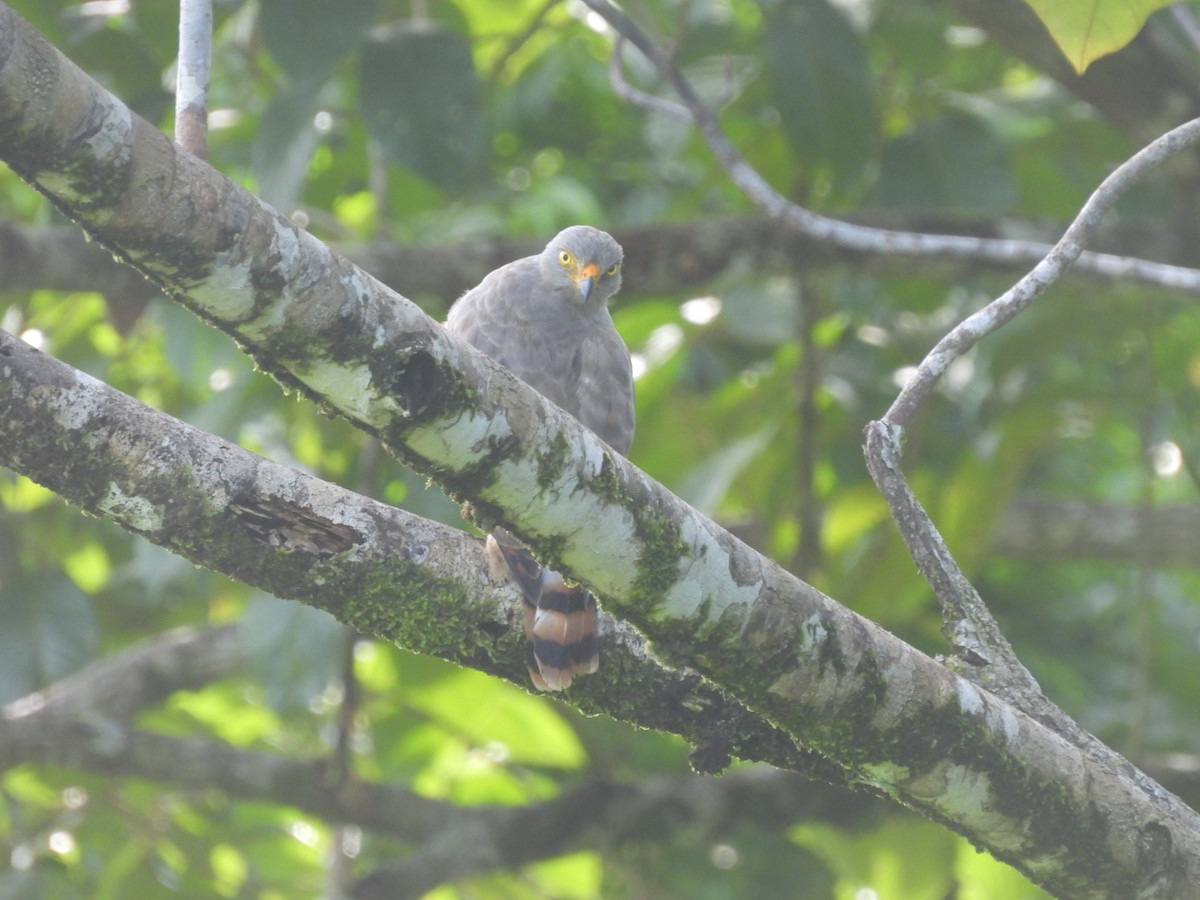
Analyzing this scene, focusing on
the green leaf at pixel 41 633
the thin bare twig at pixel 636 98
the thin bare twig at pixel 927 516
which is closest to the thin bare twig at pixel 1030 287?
the thin bare twig at pixel 927 516

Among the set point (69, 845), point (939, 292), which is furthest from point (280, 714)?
point (939, 292)

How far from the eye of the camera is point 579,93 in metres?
6.48

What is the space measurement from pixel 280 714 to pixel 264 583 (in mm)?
2622

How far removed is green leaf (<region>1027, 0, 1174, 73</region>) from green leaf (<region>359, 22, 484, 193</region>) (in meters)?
2.50

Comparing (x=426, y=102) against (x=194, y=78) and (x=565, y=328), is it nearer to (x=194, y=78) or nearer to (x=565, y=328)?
(x=565, y=328)

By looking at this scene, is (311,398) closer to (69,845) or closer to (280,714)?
(280,714)

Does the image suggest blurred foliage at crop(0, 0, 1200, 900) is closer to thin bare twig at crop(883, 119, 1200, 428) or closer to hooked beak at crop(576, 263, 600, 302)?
hooked beak at crop(576, 263, 600, 302)

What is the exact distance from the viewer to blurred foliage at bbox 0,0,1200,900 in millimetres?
4914

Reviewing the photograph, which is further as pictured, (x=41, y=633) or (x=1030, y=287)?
(x=41, y=633)

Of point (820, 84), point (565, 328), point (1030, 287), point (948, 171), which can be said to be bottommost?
point (565, 328)

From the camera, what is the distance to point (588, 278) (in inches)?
169

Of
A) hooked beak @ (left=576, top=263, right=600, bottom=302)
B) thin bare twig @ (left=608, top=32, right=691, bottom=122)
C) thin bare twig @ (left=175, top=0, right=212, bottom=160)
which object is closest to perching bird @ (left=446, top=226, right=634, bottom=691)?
hooked beak @ (left=576, top=263, right=600, bottom=302)

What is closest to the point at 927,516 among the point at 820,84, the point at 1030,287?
the point at 1030,287

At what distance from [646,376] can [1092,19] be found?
2740 mm
